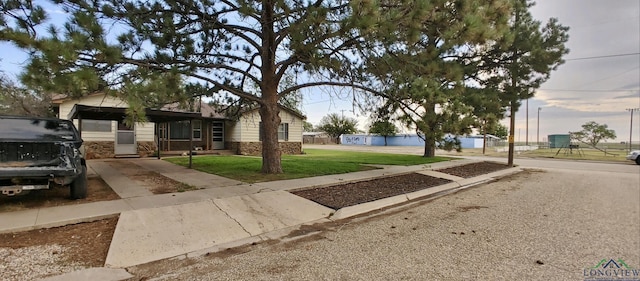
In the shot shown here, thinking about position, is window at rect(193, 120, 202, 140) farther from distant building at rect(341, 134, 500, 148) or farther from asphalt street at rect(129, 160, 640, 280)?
distant building at rect(341, 134, 500, 148)

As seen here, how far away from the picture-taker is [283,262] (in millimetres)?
3736

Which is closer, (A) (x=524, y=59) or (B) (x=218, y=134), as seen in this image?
(A) (x=524, y=59)

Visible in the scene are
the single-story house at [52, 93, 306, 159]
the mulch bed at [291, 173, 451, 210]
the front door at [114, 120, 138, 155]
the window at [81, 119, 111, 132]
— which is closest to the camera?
the mulch bed at [291, 173, 451, 210]

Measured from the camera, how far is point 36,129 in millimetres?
6133

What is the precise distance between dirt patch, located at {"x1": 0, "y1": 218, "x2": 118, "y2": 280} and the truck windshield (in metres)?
2.20

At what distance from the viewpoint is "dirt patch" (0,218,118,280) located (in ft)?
11.3

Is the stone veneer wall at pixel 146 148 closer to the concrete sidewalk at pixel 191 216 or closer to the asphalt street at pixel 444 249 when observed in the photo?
the concrete sidewalk at pixel 191 216

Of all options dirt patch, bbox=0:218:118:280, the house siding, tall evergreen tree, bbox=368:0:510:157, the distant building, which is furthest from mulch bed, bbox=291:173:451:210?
the distant building

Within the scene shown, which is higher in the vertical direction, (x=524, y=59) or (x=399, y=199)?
(x=524, y=59)

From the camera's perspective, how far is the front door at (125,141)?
15.6 metres

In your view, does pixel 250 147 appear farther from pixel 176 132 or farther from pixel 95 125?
pixel 95 125

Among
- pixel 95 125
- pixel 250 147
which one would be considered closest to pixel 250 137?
pixel 250 147

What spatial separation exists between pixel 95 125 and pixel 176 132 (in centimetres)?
437

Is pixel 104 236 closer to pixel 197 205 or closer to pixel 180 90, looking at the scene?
pixel 197 205
